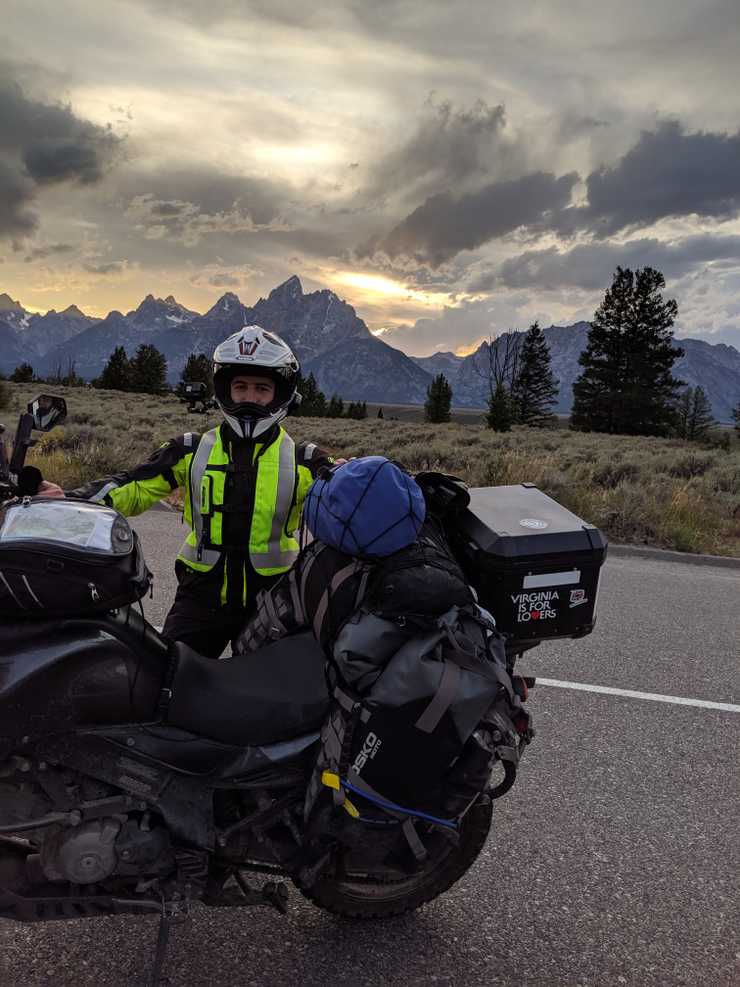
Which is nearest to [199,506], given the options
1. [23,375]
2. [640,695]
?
[640,695]

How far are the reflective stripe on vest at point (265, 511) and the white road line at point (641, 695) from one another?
8.11 ft

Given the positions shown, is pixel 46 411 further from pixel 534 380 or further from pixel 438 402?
pixel 534 380

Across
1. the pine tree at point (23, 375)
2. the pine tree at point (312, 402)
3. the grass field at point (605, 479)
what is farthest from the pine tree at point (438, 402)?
the grass field at point (605, 479)

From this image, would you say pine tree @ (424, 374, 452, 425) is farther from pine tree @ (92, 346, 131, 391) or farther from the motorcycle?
the motorcycle

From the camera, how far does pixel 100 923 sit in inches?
96.8

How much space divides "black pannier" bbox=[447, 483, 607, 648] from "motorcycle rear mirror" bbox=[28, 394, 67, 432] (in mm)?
1470

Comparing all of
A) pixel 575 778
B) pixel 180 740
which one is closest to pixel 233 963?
pixel 180 740

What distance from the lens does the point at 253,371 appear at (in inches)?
119

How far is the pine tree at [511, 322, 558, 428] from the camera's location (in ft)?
207

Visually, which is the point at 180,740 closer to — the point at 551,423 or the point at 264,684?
the point at 264,684

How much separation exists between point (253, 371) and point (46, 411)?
41.6 inches

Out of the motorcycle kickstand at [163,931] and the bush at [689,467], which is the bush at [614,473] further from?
the motorcycle kickstand at [163,931]

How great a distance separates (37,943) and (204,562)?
1.41 m

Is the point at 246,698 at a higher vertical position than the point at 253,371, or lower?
lower
